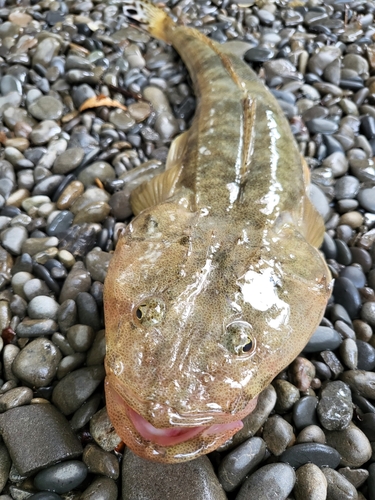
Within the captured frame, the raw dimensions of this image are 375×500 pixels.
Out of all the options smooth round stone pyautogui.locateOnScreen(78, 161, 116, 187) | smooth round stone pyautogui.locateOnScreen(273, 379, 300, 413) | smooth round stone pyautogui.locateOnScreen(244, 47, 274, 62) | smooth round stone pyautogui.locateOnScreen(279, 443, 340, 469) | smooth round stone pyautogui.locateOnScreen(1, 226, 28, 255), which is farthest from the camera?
smooth round stone pyautogui.locateOnScreen(244, 47, 274, 62)

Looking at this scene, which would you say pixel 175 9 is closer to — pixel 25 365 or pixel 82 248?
pixel 82 248

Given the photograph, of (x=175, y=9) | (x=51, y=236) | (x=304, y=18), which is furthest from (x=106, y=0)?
(x=51, y=236)

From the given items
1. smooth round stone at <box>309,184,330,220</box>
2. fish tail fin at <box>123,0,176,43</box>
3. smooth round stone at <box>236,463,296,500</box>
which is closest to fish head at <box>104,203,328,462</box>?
smooth round stone at <box>236,463,296,500</box>

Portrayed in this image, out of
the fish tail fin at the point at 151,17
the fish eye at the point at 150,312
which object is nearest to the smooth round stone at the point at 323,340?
the fish eye at the point at 150,312

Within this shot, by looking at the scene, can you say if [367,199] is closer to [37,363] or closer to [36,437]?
[37,363]

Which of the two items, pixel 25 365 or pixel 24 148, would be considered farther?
pixel 24 148

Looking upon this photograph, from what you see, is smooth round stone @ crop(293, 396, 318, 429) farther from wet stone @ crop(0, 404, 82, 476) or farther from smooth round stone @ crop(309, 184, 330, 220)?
smooth round stone @ crop(309, 184, 330, 220)

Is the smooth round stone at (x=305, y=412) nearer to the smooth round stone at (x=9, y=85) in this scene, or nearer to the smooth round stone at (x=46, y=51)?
the smooth round stone at (x=9, y=85)
